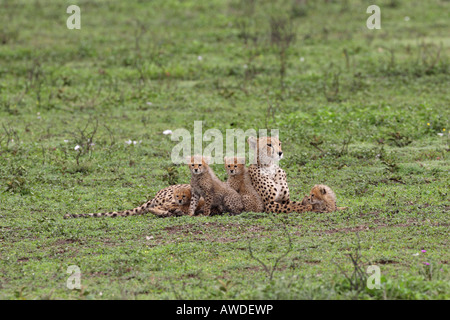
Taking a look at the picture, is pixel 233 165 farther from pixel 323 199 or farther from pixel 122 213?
pixel 122 213

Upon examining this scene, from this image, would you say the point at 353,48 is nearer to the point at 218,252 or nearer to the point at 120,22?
the point at 120,22

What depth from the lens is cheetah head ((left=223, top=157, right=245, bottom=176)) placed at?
8.44 meters

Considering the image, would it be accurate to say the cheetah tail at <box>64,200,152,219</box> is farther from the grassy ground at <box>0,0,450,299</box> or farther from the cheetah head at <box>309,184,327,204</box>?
the cheetah head at <box>309,184,327,204</box>

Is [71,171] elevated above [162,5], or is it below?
below

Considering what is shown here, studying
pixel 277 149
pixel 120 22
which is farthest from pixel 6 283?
pixel 120 22

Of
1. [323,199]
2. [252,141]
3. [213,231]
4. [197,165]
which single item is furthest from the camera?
[252,141]

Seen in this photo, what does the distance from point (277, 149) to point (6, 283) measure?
142 inches

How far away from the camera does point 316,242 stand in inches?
283

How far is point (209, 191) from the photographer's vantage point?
8.52 metres

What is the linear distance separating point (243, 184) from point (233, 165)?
0.29 meters

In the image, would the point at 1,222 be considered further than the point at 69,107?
No

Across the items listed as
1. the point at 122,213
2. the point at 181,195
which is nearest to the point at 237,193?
the point at 181,195

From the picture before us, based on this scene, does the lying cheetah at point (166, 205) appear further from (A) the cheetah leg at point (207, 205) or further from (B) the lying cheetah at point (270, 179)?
(B) the lying cheetah at point (270, 179)

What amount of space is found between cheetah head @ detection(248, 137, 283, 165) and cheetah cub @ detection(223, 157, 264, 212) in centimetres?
27
